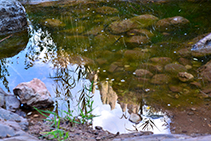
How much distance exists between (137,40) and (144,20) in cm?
137

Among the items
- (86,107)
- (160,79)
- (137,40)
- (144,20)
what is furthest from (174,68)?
(144,20)

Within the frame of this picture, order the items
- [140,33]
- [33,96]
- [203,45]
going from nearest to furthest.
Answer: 1. [33,96]
2. [203,45]
3. [140,33]

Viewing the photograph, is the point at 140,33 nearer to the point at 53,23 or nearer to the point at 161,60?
the point at 161,60

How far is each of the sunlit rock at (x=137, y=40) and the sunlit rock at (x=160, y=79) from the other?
1.49 meters

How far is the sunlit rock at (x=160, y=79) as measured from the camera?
394cm

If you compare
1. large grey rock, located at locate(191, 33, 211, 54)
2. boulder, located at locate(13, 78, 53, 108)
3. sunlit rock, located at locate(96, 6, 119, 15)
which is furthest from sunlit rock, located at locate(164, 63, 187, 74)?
sunlit rock, located at locate(96, 6, 119, 15)

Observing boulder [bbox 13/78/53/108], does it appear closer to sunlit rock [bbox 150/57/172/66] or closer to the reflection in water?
the reflection in water

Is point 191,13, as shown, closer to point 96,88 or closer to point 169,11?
point 169,11

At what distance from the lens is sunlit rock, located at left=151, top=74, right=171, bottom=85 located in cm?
394

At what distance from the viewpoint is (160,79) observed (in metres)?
4.01

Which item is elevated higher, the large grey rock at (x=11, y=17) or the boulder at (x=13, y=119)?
the large grey rock at (x=11, y=17)

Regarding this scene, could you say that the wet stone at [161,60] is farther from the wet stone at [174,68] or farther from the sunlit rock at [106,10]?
the sunlit rock at [106,10]

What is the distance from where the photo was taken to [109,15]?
7.29 m

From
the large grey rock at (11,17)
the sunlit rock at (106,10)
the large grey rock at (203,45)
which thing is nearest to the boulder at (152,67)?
the large grey rock at (203,45)
